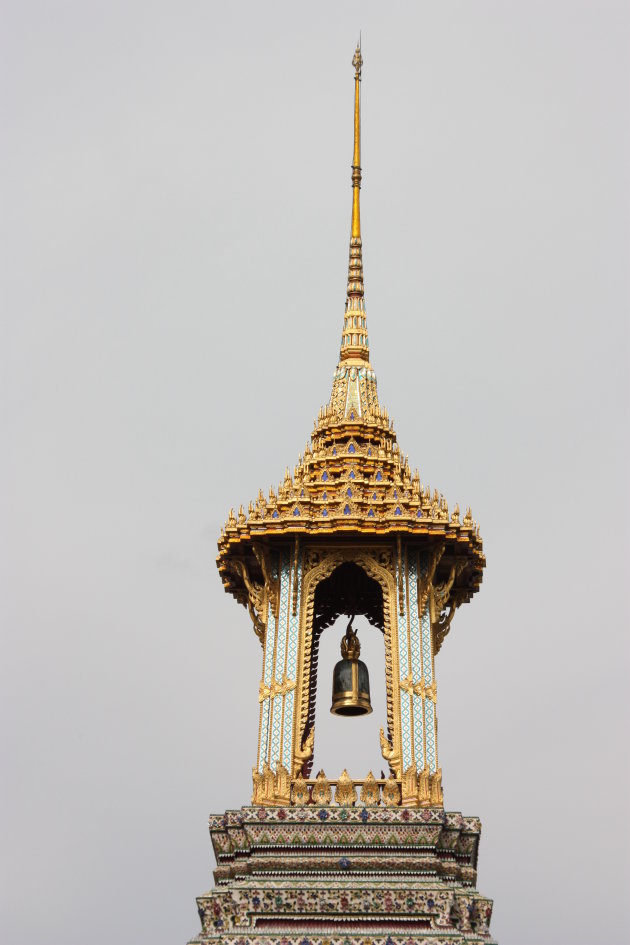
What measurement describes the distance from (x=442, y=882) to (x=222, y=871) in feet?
13.2

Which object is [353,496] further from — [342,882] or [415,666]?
[342,882]

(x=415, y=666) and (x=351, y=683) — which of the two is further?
(x=351, y=683)

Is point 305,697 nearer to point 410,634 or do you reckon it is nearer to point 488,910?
point 410,634

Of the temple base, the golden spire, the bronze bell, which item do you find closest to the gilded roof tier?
the golden spire

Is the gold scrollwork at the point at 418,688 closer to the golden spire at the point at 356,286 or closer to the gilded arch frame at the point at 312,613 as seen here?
the gilded arch frame at the point at 312,613

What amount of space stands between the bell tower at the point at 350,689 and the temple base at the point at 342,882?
3 centimetres

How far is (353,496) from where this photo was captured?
123ft

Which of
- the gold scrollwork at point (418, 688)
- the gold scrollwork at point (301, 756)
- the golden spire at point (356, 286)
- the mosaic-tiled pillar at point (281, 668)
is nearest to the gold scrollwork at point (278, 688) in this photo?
the mosaic-tiled pillar at point (281, 668)

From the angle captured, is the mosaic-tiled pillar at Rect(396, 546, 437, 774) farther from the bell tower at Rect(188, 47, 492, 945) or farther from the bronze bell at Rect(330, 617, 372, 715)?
the bronze bell at Rect(330, 617, 372, 715)

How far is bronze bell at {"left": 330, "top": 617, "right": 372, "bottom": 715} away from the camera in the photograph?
128 feet

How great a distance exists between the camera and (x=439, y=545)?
37.5 metres

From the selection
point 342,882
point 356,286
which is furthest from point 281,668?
point 356,286

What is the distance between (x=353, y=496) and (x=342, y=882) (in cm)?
766

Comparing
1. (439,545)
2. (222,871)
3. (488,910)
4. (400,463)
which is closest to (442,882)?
(488,910)
